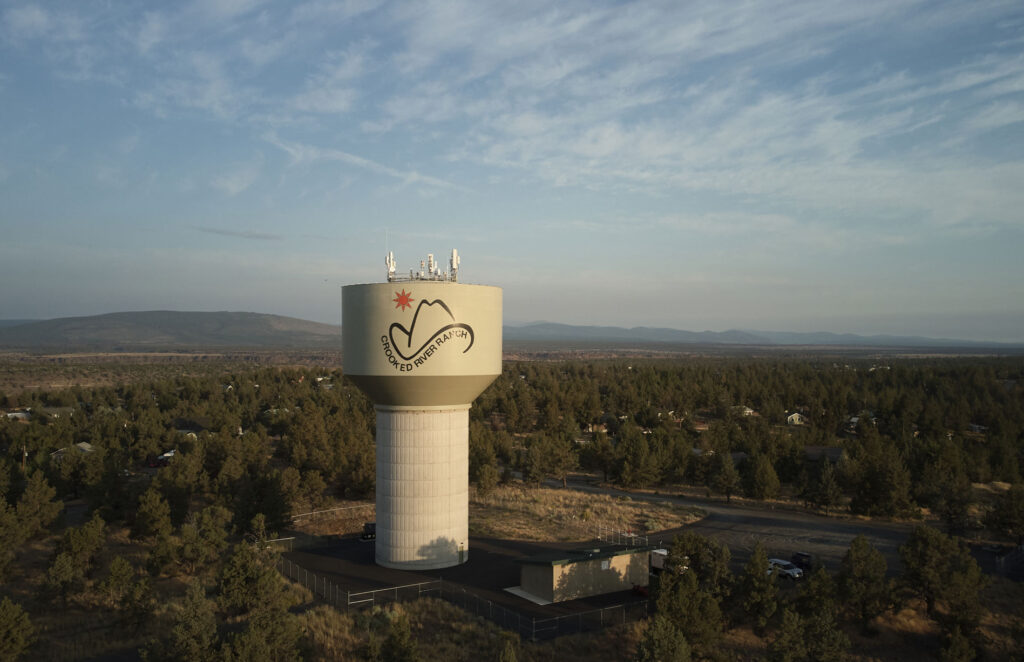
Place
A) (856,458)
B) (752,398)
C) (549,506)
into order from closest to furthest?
(549,506) → (856,458) → (752,398)

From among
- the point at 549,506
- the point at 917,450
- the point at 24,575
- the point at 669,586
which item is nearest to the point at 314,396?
the point at 549,506

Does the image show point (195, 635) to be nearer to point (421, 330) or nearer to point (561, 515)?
point (421, 330)

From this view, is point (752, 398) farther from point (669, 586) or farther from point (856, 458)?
point (669, 586)

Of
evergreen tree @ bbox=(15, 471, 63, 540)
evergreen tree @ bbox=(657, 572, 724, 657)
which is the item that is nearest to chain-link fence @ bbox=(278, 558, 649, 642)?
evergreen tree @ bbox=(657, 572, 724, 657)

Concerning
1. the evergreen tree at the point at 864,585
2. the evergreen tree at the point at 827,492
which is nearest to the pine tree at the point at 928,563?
the evergreen tree at the point at 864,585

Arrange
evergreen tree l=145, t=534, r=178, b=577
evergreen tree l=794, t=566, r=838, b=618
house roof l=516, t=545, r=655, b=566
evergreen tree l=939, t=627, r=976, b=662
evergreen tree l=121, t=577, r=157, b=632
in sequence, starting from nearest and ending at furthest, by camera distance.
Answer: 1. evergreen tree l=939, t=627, r=976, b=662
2. evergreen tree l=794, t=566, r=838, b=618
3. evergreen tree l=121, t=577, r=157, b=632
4. house roof l=516, t=545, r=655, b=566
5. evergreen tree l=145, t=534, r=178, b=577

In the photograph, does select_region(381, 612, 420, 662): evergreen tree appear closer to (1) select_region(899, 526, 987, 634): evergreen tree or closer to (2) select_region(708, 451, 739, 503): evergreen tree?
(1) select_region(899, 526, 987, 634): evergreen tree

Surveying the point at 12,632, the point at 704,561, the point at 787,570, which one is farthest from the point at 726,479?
the point at 12,632
